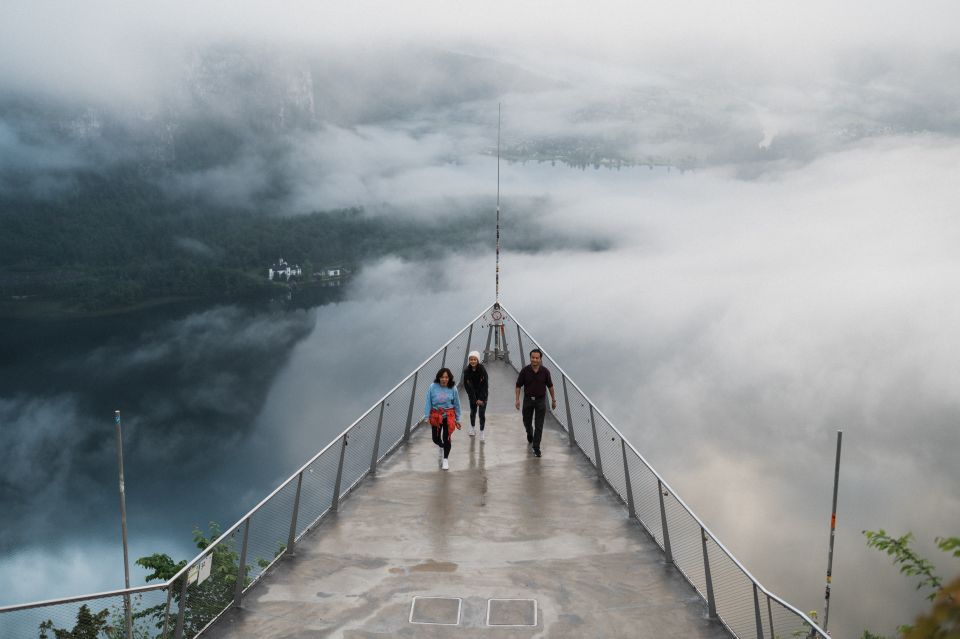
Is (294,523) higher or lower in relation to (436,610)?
higher

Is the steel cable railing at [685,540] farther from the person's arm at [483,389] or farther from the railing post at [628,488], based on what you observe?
the person's arm at [483,389]

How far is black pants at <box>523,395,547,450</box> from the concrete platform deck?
1.38ft

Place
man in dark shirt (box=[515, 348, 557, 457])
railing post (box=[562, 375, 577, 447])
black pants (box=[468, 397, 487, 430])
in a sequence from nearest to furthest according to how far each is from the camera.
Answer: man in dark shirt (box=[515, 348, 557, 457]) < black pants (box=[468, 397, 487, 430]) < railing post (box=[562, 375, 577, 447])

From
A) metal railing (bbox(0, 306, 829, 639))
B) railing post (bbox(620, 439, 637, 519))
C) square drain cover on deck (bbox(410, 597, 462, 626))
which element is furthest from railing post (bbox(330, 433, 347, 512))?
railing post (bbox(620, 439, 637, 519))

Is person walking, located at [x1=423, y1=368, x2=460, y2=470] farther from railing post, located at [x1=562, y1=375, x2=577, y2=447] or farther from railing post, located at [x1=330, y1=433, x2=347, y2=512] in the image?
railing post, located at [x1=562, y1=375, x2=577, y2=447]

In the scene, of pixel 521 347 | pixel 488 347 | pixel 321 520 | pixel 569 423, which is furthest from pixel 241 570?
pixel 488 347

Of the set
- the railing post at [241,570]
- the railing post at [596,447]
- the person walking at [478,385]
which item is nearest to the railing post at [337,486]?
the railing post at [241,570]

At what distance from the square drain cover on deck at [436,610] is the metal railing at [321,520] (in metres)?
1.72

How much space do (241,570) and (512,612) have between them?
107 inches

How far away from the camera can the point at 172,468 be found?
19600 cm

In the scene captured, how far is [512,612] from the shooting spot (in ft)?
31.7

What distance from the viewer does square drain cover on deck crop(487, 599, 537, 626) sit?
31.0 ft

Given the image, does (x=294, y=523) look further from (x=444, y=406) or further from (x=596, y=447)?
(x=596, y=447)

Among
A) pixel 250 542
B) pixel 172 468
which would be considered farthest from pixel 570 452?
pixel 172 468
